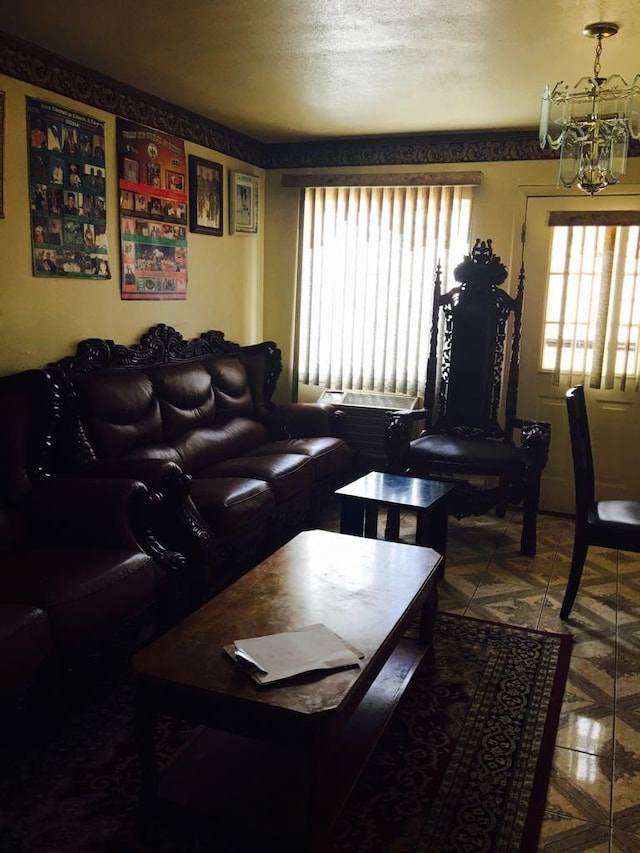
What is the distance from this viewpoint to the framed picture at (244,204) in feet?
15.9

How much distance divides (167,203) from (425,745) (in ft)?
10.5

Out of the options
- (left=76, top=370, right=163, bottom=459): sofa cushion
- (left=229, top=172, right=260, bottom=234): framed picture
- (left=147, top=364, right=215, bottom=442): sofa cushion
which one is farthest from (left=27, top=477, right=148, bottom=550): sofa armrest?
(left=229, top=172, right=260, bottom=234): framed picture

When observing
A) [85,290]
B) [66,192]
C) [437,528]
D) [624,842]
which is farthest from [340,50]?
[624,842]

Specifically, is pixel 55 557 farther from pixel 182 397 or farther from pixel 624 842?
pixel 624 842

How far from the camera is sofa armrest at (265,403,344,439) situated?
15.3ft

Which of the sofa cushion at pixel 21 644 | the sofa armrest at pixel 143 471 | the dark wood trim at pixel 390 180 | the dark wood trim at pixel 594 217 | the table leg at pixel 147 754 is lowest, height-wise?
the table leg at pixel 147 754

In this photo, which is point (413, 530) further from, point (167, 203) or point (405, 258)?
point (167, 203)

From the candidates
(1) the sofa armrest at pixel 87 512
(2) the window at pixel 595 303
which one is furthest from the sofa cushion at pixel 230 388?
(2) the window at pixel 595 303

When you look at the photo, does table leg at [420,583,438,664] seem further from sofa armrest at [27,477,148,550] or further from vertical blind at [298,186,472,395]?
vertical blind at [298,186,472,395]

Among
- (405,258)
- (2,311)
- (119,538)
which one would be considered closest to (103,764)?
(119,538)

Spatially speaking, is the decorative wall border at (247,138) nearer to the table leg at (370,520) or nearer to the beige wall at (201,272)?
the beige wall at (201,272)

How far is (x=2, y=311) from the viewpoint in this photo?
3193 mm

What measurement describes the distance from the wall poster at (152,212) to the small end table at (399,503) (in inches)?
64.7

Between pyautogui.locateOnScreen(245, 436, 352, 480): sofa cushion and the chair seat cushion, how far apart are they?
19.3 inches
